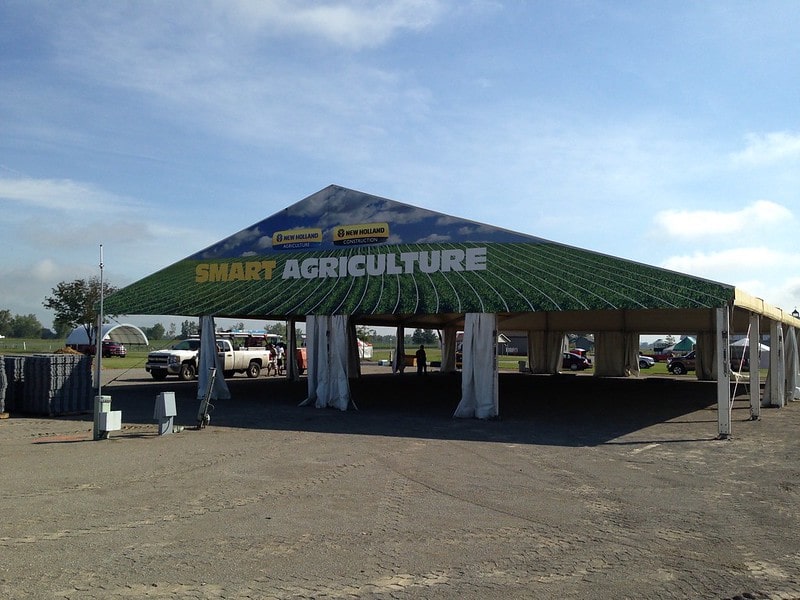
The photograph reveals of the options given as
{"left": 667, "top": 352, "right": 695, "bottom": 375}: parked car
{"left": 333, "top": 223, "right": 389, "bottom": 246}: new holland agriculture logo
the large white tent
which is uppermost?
{"left": 333, "top": 223, "right": 389, "bottom": 246}: new holland agriculture logo

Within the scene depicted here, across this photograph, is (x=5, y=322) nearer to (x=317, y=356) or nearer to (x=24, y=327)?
(x=24, y=327)

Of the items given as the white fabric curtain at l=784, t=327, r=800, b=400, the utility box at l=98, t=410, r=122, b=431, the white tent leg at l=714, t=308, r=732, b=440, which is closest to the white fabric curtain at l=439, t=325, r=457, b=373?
the white fabric curtain at l=784, t=327, r=800, b=400

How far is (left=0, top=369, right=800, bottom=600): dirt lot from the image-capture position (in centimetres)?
580

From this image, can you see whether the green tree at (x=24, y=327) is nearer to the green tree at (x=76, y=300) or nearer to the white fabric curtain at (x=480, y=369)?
the green tree at (x=76, y=300)

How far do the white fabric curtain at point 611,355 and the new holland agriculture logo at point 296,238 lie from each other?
82.7ft

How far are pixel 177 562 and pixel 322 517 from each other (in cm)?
196

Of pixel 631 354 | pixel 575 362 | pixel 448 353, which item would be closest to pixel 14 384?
pixel 448 353

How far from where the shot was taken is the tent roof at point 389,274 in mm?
16781

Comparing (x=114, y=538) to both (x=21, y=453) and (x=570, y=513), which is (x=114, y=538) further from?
(x=21, y=453)

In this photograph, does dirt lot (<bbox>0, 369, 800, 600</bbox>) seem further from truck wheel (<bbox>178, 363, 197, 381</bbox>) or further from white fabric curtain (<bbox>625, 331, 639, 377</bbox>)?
white fabric curtain (<bbox>625, 331, 639, 377</bbox>)

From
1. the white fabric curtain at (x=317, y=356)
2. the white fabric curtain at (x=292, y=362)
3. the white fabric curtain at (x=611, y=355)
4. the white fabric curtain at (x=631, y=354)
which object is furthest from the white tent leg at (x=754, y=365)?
the white fabric curtain at (x=631, y=354)

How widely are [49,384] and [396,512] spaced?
502 inches

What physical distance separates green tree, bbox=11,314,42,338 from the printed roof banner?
445ft

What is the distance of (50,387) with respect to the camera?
57.5 feet
